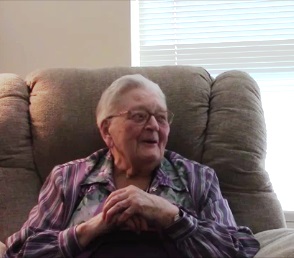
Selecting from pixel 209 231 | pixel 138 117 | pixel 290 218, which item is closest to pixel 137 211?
pixel 209 231

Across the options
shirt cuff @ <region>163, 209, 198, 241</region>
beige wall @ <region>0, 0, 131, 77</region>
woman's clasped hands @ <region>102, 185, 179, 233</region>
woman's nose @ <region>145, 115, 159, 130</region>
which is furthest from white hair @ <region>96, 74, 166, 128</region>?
beige wall @ <region>0, 0, 131, 77</region>

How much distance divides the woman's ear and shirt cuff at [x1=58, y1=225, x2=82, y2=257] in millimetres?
363

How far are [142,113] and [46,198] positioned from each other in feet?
1.37

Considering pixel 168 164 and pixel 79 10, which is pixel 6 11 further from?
pixel 168 164

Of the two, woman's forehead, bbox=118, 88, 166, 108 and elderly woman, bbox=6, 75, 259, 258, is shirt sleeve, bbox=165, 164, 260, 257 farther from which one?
woman's forehead, bbox=118, 88, 166, 108

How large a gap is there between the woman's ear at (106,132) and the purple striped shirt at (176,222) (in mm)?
53

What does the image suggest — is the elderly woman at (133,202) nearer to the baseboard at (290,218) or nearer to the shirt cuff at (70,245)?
the shirt cuff at (70,245)

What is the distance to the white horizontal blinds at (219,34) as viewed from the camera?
2396 millimetres

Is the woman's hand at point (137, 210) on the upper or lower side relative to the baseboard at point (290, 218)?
upper

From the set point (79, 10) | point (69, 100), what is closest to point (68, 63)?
point (79, 10)

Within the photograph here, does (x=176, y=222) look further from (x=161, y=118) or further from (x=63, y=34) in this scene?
(x=63, y=34)

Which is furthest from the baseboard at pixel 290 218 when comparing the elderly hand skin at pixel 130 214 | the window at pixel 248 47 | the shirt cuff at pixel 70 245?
the shirt cuff at pixel 70 245

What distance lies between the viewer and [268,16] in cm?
241

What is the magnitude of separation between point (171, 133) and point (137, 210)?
46 centimetres
